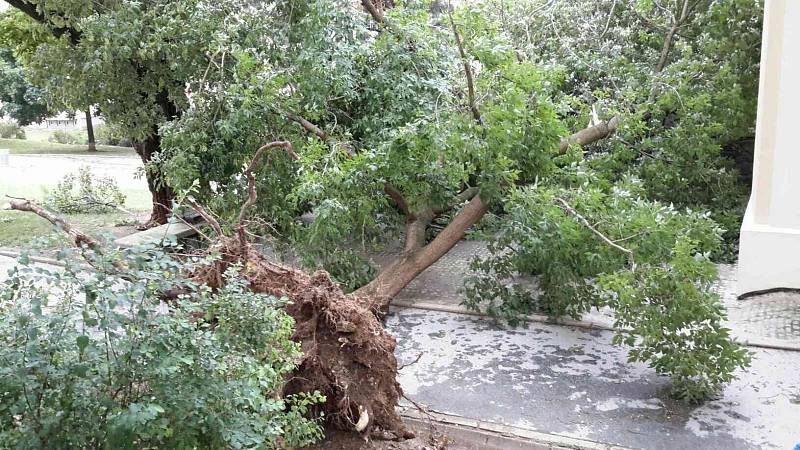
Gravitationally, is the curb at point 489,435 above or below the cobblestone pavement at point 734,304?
below

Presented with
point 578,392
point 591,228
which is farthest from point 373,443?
point 591,228

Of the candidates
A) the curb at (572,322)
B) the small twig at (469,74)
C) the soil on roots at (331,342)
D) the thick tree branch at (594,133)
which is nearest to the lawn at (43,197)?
the soil on roots at (331,342)

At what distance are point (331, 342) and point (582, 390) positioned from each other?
214 centimetres

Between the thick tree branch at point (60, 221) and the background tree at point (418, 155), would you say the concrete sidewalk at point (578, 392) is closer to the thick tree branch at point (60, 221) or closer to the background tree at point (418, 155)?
the background tree at point (418, 155)

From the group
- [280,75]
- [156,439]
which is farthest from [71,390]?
→ [280,75]

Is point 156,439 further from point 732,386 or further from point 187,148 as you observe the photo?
point 187,148

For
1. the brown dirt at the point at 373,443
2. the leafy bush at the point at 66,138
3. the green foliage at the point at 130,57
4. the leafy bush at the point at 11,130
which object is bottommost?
the brown dirt at the point at 373,443

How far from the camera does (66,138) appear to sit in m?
24.8

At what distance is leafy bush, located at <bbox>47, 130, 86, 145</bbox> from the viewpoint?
80.4ft

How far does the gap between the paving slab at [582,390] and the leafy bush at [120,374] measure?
2527 millimetres

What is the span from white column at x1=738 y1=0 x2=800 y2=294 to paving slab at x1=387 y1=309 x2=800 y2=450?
1.34 metres

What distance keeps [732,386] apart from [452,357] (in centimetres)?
223

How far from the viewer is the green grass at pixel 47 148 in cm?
2134

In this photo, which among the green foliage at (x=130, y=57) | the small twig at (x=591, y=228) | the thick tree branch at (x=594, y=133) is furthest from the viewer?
the thick tree branch at (x=594, y=133)
